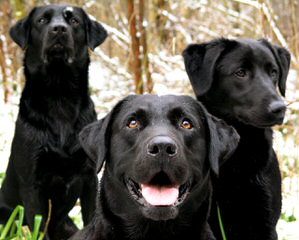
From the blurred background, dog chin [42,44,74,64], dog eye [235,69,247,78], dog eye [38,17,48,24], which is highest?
dog eye [38,17,48,24]

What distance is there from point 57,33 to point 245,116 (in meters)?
1.80

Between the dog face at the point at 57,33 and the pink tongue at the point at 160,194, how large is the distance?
212 centimetres

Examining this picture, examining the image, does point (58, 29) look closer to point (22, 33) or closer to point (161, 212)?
point (22, 33)

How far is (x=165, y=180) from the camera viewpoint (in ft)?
9.60

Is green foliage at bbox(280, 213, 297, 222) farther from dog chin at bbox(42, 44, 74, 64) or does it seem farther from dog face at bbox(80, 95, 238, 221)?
dog chin at bbox(42, 44, 74, 64)

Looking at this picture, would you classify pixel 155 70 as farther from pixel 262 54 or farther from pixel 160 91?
pixel 262 54

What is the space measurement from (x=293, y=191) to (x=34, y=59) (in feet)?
9.71

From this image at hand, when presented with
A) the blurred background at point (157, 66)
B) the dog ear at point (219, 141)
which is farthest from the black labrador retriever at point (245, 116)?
the blurred background at point (157, 66)

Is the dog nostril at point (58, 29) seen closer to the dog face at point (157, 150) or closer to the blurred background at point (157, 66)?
the blurred background at point (157, 66)

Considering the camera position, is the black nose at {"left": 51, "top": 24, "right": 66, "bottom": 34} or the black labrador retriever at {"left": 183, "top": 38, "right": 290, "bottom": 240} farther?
the black nose at {"left": 51, "top": 24, "right": 66, "bottom": 34}

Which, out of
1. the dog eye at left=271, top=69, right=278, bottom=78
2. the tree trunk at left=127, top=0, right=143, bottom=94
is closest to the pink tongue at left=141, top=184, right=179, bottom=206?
the dog eye at left=271, top=69, right=278, bottom=78

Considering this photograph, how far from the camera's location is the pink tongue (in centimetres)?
283

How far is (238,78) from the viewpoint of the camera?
402 cm

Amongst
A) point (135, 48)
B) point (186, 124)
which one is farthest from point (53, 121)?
point (135, 48)
